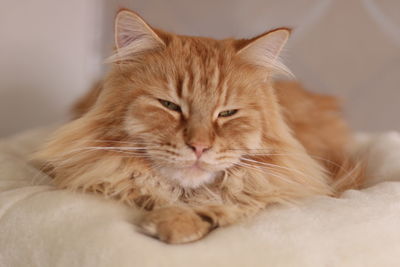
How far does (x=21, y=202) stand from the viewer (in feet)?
4.77

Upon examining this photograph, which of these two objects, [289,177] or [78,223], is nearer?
[78,223]

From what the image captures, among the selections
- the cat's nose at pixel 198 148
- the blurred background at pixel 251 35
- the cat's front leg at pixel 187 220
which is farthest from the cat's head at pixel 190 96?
the blurred background at pixel 251 35

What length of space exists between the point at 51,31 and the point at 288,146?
167cm

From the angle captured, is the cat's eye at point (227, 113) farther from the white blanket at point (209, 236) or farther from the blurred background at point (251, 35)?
the blurred background at point (251, 35)

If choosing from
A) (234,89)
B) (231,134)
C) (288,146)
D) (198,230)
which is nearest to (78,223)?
(198,230)

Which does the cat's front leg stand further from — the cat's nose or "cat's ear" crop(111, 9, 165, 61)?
"cat's ear" crop(111, 9, 165, 61)

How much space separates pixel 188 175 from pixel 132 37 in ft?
1.51

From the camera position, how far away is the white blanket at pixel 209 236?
121 cm

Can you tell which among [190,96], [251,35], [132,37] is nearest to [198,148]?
[190,96]

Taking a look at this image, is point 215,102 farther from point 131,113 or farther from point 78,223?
point 78,223

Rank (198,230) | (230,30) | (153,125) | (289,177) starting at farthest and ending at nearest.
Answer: (230,30), (289,177), (153,125), (198,230)

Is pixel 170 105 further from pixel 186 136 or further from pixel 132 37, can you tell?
pixel 132 37

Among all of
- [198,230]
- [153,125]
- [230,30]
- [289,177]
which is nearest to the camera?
[198,230]

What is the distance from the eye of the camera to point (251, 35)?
106 inches
